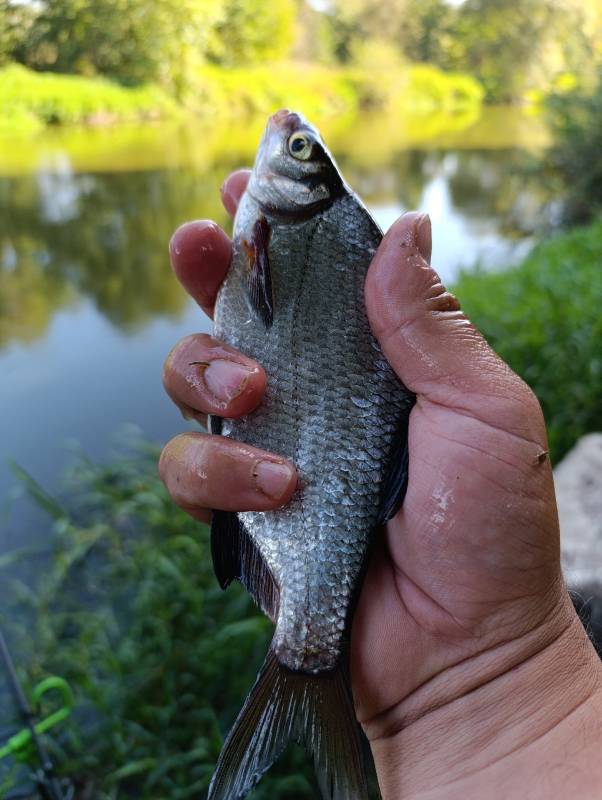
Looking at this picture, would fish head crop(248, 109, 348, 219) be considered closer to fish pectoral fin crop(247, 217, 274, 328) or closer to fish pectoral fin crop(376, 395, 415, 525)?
fish pectoral fin crop(247, 217, 274, 328)

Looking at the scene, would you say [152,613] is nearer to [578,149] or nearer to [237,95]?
[578,149]

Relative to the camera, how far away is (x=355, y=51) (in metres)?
35.1

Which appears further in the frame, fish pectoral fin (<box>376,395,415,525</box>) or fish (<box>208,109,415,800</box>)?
fish pectoral fin (<box>376,395,415,525</box>)

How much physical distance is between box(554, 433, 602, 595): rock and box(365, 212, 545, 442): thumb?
152cm

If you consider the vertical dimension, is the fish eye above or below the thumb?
above

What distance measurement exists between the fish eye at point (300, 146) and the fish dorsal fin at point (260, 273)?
0.19 metres

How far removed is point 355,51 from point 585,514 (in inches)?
1492

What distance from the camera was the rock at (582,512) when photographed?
285cm

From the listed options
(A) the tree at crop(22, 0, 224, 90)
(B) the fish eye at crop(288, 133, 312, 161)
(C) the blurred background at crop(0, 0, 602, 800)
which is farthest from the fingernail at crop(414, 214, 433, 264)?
(A) the tree at crop(22, 0, 224, 90)

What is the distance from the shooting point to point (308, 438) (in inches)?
57.9

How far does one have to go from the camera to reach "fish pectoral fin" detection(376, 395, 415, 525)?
146 centimetres

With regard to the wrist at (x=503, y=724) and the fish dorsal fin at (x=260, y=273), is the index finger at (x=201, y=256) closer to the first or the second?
the fish dorsal fin at (x=260, y=273)

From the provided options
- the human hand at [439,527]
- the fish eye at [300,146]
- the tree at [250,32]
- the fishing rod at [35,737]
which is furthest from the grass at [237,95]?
the human hand at [439,527]

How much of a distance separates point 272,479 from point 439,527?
44 centimetres
